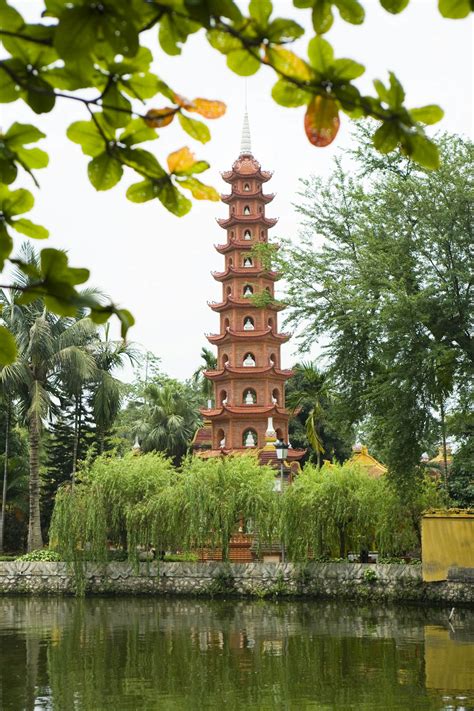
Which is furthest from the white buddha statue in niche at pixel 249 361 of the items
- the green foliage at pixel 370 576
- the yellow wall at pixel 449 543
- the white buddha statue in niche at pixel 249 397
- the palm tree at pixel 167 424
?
the yellow wall at pixel 449 543

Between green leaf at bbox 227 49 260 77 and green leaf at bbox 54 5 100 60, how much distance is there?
7.4 inches

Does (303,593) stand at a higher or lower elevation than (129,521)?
lower

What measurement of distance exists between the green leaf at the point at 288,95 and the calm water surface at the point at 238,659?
8.28 metres

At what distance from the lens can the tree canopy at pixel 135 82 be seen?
111 centimetres

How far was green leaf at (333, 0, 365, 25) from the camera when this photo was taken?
3.93ft

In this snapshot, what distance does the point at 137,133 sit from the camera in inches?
53.5

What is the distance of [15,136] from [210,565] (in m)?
20.9

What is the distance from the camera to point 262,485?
838 inches

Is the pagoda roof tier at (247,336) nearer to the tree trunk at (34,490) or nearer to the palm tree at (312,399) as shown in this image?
the palm tree at (312,399)

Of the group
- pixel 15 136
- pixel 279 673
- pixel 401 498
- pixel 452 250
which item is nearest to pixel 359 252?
pixel 452 250

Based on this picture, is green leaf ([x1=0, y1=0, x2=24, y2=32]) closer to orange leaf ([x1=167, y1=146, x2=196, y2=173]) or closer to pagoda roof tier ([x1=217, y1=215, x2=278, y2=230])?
orange leaf ([x1=167, y1=146, x2=196, y2=173])

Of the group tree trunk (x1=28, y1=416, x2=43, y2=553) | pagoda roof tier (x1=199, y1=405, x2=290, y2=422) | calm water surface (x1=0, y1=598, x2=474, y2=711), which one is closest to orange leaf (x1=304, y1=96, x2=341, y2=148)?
calm water surface (x1=0, y1=598, x2=474, y2=711)

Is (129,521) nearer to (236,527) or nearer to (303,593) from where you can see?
(236,527)

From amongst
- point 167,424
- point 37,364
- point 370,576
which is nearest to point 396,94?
point 370,576
